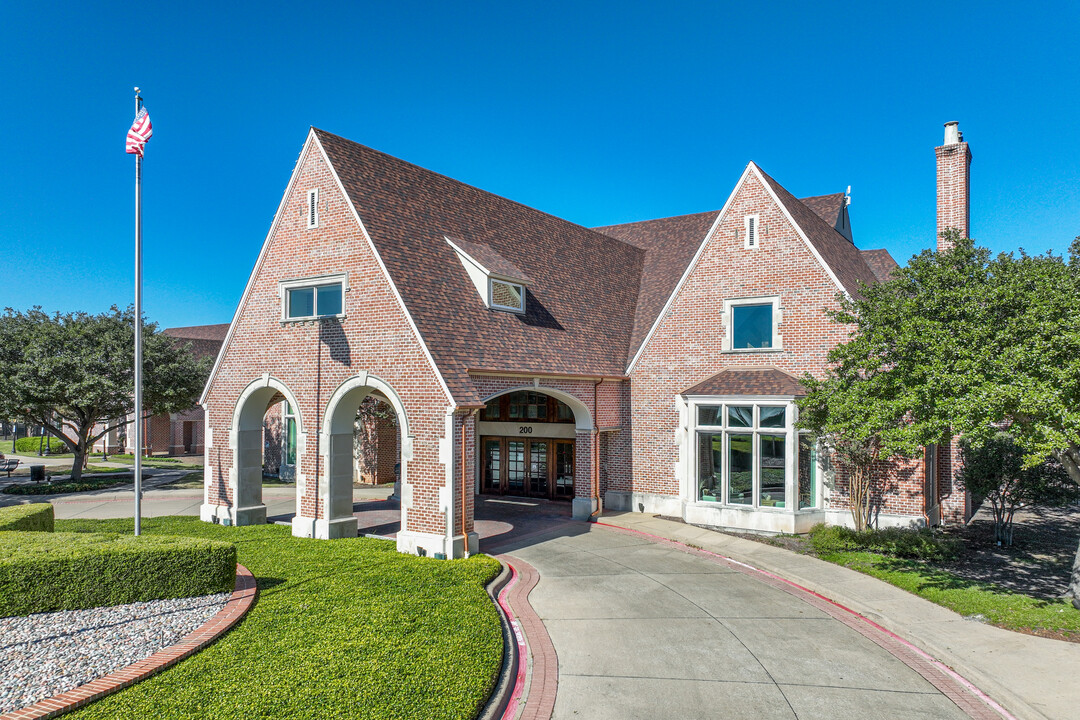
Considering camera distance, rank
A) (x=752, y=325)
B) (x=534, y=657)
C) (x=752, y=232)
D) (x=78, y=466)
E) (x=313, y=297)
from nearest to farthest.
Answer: (x=534, y=657) < (x=313, y=297) < (x=752, y=325) < (x=752, y=232) < (x=78, y=466)

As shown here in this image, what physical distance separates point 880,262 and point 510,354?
63.1 feet

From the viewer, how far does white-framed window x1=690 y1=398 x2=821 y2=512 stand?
1708 centimetres

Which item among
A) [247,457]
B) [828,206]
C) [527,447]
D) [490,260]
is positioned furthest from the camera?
[828,206]

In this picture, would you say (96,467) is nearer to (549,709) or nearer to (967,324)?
(549,709)

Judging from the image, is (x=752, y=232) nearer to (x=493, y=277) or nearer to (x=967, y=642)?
(x=493, y=277)

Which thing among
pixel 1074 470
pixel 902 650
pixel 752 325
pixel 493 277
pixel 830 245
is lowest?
pixel 902 650

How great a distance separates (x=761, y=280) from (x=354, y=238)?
11.5 meters

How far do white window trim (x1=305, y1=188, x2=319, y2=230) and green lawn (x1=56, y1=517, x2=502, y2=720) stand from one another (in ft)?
28.7

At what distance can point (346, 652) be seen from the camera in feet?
28.3

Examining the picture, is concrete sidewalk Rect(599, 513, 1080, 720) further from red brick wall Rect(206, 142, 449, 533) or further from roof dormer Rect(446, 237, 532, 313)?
roof dormer Rect(446, 237, 532, 313)

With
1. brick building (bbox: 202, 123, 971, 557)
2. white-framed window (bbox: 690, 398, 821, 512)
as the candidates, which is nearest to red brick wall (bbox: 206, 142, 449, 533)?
brick building (bbox: 202, 123, 971, 557)

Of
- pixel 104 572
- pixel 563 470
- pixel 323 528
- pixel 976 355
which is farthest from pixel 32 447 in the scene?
pixel 976 355

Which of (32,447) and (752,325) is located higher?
(752,325)

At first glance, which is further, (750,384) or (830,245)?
(830,245)
